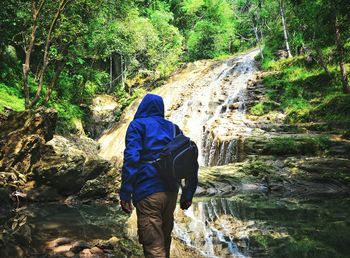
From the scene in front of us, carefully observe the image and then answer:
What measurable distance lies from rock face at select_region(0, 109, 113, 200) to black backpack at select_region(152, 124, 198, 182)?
9.08 meters

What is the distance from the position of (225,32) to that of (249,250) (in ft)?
122

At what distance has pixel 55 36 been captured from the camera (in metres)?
18.1

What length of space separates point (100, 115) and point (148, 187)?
2690 centimetres

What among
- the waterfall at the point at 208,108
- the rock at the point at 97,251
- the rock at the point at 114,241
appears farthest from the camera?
the waterfall at the point at 208,108

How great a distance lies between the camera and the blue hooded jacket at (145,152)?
379 cm

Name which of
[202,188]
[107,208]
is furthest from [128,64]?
[107,208]

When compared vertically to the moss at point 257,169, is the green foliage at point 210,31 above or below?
above

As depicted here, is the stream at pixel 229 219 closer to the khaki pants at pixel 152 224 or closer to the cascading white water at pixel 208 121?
the cascading white water at pixel 208 121

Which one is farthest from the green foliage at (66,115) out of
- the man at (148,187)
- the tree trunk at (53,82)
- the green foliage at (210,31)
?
the man at (148,187)

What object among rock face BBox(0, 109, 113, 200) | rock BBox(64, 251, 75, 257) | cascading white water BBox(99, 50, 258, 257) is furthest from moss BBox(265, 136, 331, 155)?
rock BBox(64, 251, 75, 257)

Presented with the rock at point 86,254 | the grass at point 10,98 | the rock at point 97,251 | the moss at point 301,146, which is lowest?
the moss at point 301,146

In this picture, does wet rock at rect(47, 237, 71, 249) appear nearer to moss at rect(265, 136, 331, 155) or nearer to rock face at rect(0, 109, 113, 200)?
rock face at rect(0, 109, 113, 200)

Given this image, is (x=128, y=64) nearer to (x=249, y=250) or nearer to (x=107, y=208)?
(x=107, y=208)

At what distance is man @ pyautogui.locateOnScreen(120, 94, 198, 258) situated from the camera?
3.79 metres
